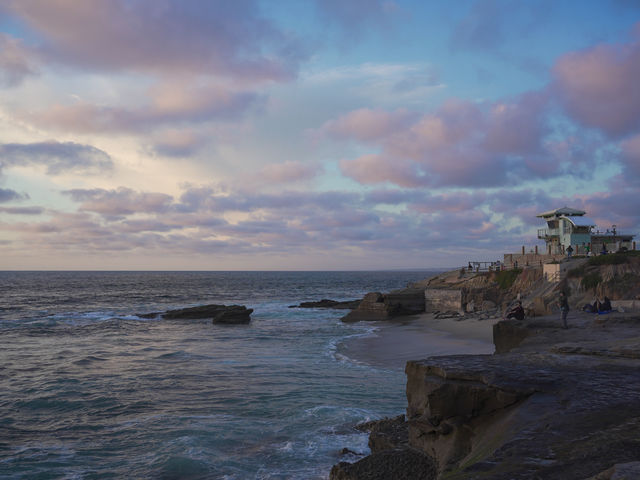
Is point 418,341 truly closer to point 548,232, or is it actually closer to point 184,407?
point 184,407

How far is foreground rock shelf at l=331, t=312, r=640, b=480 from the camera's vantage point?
17.1ft

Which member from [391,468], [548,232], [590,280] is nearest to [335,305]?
[548,232]

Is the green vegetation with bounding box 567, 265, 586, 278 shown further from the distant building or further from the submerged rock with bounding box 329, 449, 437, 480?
the submerged rock with bounding box 329, 449, 437, 480

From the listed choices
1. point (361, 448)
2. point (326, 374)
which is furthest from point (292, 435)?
point (326, 374)

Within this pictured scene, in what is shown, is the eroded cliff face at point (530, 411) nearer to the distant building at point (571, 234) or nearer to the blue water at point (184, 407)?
the blue water at point (184, 407)

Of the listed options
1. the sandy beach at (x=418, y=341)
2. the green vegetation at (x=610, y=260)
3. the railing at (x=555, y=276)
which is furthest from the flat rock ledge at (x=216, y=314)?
the green vegetation at (x=610, y=260)

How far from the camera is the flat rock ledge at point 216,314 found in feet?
141

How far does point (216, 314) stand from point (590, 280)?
3377 cm

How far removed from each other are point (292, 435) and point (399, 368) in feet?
30.3

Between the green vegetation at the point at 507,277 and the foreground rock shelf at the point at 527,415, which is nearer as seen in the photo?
the foreground rock shelf at the point at 527,415

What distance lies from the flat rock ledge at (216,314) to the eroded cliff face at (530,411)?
1366 inches

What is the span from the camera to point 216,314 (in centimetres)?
4747

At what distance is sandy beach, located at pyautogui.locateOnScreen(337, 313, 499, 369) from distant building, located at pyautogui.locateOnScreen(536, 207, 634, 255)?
20.1 metres

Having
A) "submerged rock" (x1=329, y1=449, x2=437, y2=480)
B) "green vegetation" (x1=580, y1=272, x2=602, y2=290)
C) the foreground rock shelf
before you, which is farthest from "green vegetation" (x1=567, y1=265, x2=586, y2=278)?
"submerged rock" (x1=329, y1=449, x2=437, y2=480)
